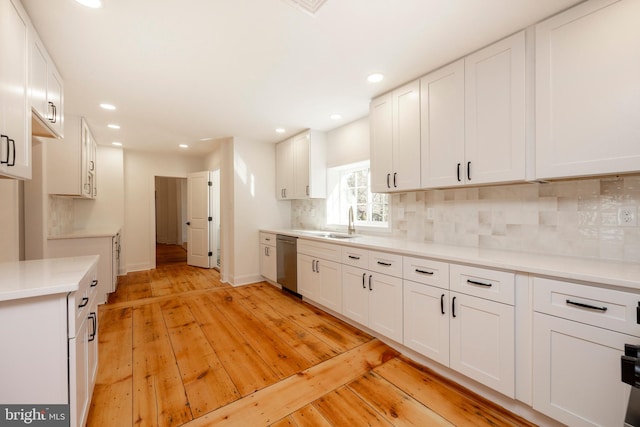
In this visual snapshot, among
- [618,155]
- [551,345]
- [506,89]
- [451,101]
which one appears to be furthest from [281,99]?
[551,345]

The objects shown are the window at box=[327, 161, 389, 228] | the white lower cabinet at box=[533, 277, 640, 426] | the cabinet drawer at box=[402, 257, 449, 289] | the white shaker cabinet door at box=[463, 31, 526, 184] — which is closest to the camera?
the white lower cabinet at box=[533, 277, 640, 426]

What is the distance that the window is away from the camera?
349 centimetres

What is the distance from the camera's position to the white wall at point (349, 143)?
11.4 feet

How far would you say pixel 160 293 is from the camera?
4.09 meters

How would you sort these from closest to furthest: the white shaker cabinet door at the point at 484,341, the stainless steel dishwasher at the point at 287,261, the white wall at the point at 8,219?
the white shaker cabinet door at the point at 484,341 < the white wall at the point at 8,219 < the stainless steel dishwasher at the point at 287,261

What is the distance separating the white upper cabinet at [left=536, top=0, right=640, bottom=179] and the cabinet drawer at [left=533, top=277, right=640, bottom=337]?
67 cm

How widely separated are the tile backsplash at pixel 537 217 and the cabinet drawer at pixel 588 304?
592 millimetres

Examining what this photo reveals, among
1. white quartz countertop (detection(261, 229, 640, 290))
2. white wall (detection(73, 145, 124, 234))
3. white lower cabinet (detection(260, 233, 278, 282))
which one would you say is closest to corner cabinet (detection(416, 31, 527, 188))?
white quartz countertop (detection(261, 229, 640, 290))

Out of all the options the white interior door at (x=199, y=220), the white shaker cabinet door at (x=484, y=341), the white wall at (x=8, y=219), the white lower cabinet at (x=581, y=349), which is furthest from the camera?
the white interior door at (x=199, y=220)

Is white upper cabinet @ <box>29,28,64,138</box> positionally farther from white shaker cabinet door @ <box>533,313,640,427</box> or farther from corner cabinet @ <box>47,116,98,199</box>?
white shaker cabinet door @ <box>533,313,640,427</box>

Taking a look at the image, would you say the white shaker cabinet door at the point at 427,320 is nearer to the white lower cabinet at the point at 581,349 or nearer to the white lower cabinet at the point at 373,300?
the white lower cabinet at the point at 373,300

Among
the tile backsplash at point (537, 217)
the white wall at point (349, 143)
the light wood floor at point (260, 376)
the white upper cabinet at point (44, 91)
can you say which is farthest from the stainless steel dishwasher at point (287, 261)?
the white upper cabinet at point (44, 91)

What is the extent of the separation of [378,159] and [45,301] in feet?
8.73

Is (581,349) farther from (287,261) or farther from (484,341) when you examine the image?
(287,261)
